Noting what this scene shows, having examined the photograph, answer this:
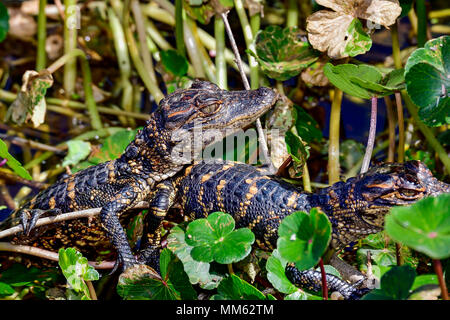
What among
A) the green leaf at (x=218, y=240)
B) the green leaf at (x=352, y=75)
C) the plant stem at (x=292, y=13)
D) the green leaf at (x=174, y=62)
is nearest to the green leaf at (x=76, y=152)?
the green leaf at (x=174, y=62)

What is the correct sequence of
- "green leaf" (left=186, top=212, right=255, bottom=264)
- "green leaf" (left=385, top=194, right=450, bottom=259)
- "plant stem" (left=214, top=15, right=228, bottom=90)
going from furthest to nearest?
"plant stem" (left=214, top=15, right=228, bottom=90) → "green leaf" (left=186, top=212, right=255, bottom=264) → "green leaf" (left=385, top=194, right=450, bottom=259)

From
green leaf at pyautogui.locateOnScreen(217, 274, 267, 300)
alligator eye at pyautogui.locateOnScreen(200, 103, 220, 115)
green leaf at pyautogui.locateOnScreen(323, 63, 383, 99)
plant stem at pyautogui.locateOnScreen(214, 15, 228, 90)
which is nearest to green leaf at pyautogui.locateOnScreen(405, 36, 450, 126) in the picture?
green leaf at pyautogui.locateOnScreen(323, 63, 383, 99)

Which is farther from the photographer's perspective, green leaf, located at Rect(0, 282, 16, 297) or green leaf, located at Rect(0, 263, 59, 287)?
green leaf, located at Rect(0, 263, 59, 287)

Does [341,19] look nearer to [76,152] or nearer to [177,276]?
[177,276]

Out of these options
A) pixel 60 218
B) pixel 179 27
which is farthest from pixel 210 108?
pixel 179 27

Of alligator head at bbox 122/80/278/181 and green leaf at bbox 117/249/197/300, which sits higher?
alligator head at bbox 122/80/278/181

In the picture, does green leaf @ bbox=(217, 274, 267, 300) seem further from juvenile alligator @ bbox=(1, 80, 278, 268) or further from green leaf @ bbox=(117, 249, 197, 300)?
juvenile alligator @ bbox=(1, 80, 278, 268)

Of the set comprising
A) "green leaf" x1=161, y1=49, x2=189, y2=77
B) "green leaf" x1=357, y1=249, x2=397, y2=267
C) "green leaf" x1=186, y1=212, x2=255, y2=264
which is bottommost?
"green leaf" x1=357, y1=249, x2=397, y2=267

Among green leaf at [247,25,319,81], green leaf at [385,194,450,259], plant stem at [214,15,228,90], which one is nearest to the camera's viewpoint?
green leaf at [385,194,450,259]

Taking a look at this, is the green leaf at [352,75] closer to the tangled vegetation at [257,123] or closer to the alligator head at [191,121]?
the tangled vegetation at [257,123]
